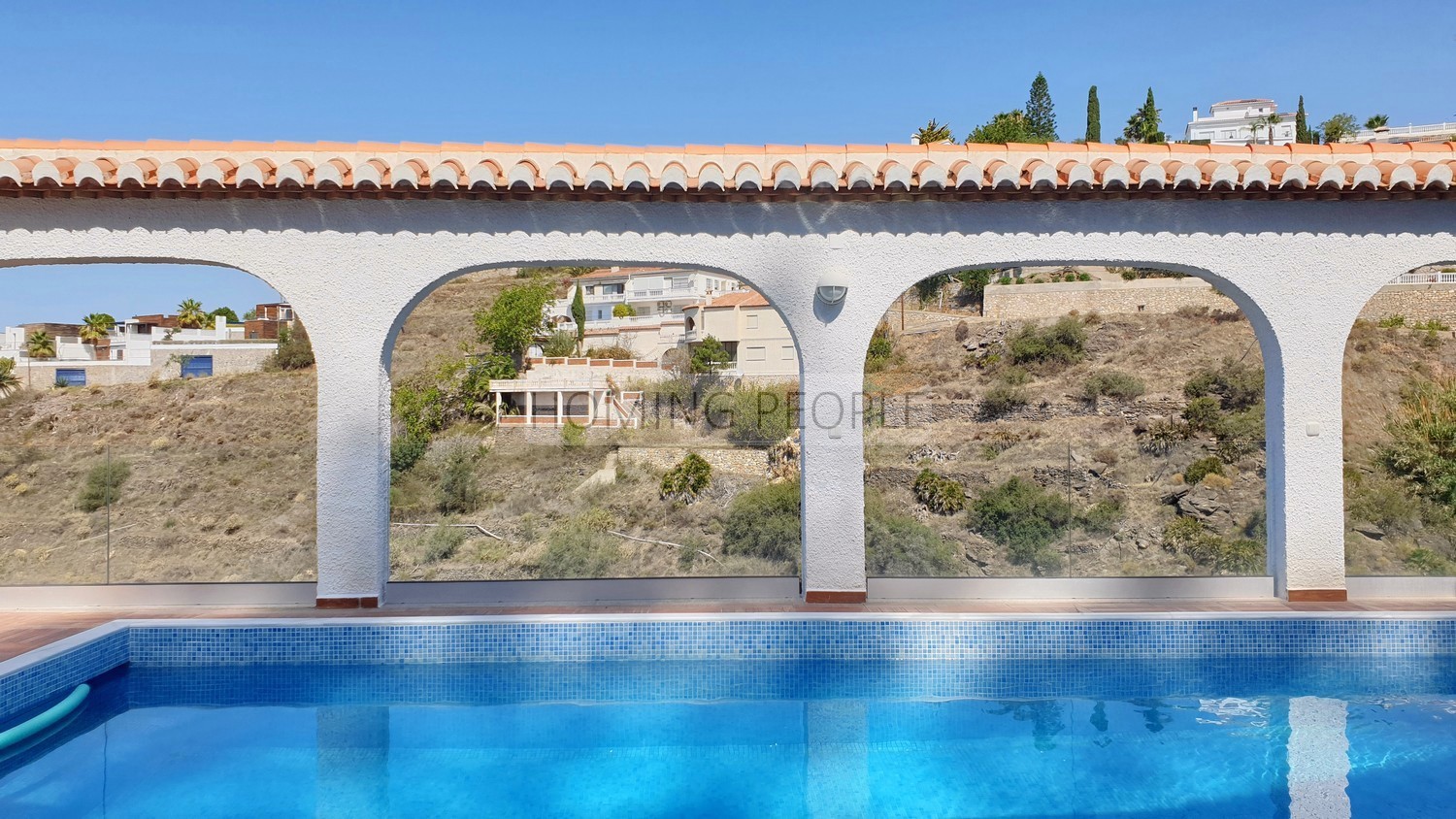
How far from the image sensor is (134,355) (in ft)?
143

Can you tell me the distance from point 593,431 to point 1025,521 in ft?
71.9

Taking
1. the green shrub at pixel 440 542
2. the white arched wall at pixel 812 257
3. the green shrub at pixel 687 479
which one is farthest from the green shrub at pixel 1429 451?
the green shrub at pixel 440 542

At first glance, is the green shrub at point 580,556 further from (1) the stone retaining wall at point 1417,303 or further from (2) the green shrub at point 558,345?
(2) the green shrub at point 558,345

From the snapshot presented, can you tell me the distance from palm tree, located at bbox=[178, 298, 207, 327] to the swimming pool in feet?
167

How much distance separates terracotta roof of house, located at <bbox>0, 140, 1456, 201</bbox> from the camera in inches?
260

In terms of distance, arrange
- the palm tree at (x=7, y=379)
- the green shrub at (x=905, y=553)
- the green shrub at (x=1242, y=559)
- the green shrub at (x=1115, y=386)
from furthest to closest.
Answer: the palm tree at (x=7, y=379)
the green shrub at (x=1115, y=386)
the green shrub at (x=1242, y=559)
the green shrub at (x=905, y=553)

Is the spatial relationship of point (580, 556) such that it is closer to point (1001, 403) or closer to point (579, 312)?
point (1001, 403)

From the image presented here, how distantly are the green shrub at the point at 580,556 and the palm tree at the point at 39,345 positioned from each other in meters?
44.4

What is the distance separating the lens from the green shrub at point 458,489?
16.6 m

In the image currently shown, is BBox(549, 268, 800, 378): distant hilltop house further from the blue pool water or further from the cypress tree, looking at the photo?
the blue pool water

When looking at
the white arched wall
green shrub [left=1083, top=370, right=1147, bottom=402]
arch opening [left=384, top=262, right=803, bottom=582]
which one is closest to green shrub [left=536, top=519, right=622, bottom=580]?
arch opening [left=384, top=262, right=803, bottom=582]

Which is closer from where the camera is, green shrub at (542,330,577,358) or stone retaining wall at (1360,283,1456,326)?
stone retaining wall at (1360,283,1456,326)

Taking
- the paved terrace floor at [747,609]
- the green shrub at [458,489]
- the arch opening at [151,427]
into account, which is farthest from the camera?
the green shrub at [458,489]

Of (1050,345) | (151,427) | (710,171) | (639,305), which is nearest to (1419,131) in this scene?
(1050,345)
